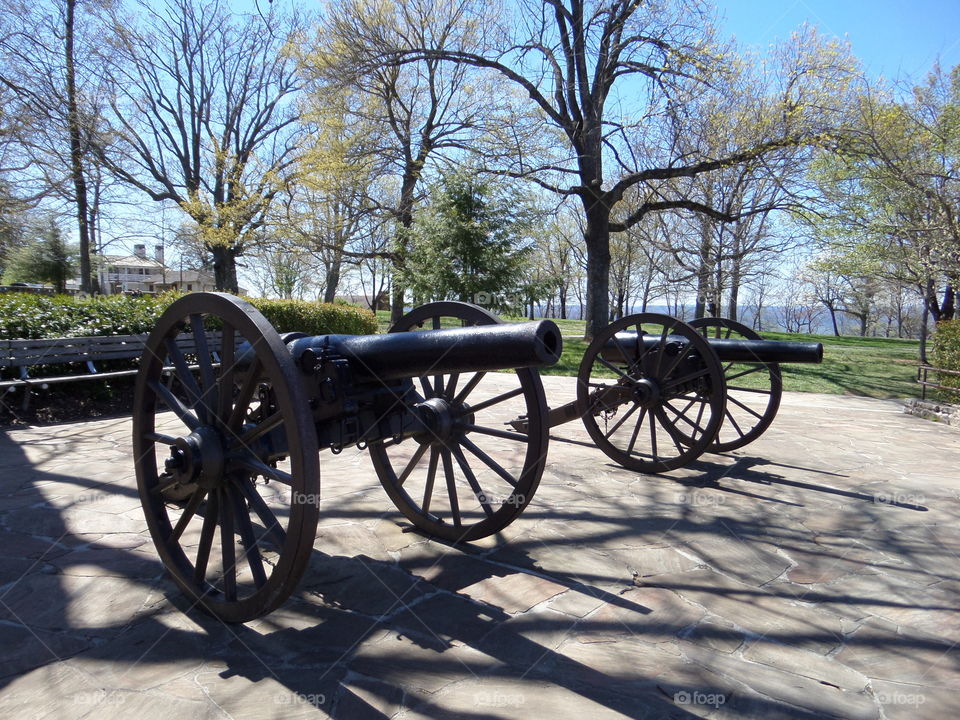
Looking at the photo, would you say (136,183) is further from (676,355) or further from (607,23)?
(676,355)

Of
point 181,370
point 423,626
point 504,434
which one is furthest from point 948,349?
point 181,370

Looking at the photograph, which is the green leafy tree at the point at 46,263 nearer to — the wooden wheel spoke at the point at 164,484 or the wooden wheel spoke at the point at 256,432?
the wooden wheel spoke at the point at 164,484

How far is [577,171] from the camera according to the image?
54.2 feet

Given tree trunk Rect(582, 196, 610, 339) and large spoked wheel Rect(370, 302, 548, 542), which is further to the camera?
tree trunk Rect(582, 196, 610, 339)

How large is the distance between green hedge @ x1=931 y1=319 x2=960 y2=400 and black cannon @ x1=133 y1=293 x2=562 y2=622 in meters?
9.57

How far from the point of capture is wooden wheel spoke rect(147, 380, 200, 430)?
9.63ft

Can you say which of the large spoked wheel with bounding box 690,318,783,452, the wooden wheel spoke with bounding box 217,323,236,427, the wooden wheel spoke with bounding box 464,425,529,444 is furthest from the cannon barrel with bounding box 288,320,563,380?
the large spoked wheel with bounding box 690,318,783,452

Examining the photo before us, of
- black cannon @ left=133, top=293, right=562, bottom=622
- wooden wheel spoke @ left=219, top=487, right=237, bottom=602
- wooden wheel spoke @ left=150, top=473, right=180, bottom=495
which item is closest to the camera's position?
black cannon @ left=133, top=293, right=562, bottom=622

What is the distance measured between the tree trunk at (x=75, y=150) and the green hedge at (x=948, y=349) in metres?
17.7

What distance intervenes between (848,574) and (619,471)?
85.6 inches

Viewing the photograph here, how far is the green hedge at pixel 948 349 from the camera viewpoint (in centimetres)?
971

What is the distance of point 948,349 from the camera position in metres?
9.91

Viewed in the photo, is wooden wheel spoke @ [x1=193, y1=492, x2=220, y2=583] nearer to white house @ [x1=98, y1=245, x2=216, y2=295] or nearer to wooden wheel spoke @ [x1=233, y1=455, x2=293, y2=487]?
wooden wheel spoke @ [x1=233, y1=455, x2=293, y2=487]

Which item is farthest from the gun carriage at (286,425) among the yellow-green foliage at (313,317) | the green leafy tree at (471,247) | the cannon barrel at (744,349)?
the green leafy tree at (471,247)
